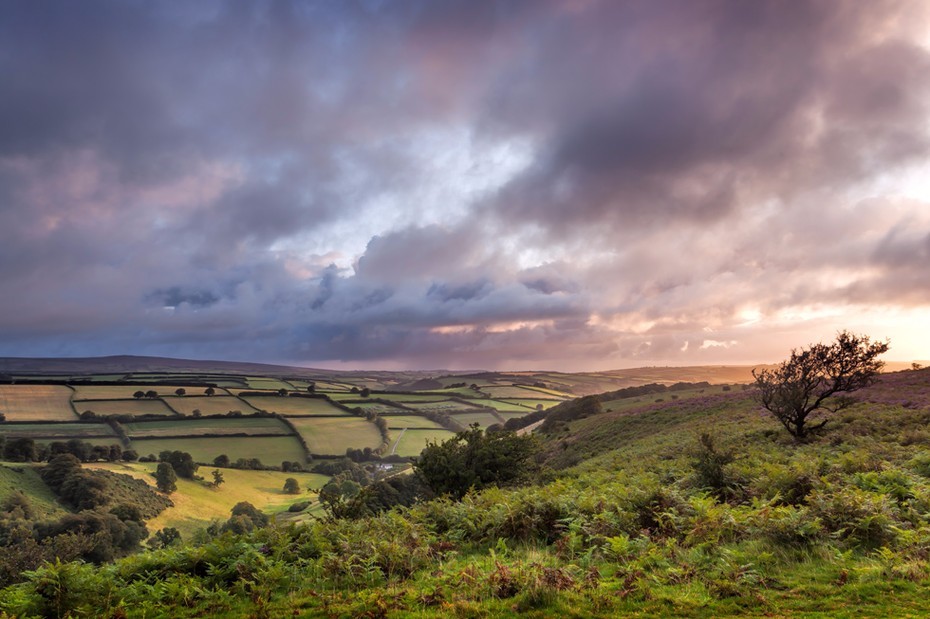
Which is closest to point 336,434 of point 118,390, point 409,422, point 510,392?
point 409,422

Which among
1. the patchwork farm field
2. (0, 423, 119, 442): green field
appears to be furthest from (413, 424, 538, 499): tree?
the patchwork farm field

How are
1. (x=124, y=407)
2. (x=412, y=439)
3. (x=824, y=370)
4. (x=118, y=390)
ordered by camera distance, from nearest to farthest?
1. (x=824, y=370)
2. (x=412, y=439)
3. (x=124, y=407)
4. (x=118, y=390)

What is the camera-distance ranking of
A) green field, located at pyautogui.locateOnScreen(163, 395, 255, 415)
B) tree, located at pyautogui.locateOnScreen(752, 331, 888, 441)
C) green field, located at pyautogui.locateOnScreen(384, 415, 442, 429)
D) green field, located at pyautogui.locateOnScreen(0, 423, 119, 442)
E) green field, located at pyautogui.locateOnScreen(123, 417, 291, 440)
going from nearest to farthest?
1. tree, located at pyautogui.locateOnScreen(752, 331, 888, 441)
2. green field, located at pyautogui.locateOnScreen(0, 423, 119, 442)
3. green field, located at pyautogui.locateOnScreen(123, 417, 291, 440)
4. green field, located at pyautogui.locateOnScreen(163, 395, 255, 415)
5. green field, located at pyautogui.locateOnScreen(384, 415, 442, 429)

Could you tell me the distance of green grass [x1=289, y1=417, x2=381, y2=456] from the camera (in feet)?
298

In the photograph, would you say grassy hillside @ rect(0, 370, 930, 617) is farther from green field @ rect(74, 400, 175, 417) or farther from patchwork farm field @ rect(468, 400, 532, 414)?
green field @ rect(74, 400, 175, 417)

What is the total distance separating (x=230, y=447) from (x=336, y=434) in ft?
67.9

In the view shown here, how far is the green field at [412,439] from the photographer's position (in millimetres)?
90625

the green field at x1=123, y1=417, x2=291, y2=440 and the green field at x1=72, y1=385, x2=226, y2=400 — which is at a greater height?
the green field at x1=72, y1=385, x2=226, y2=400

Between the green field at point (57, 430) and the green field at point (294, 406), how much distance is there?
31723mm

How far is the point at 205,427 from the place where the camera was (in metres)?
94.2

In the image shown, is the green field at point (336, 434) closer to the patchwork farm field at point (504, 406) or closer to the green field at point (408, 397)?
the green field at point (408, 397)

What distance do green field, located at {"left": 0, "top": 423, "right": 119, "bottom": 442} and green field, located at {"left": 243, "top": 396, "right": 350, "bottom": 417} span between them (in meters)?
31.7

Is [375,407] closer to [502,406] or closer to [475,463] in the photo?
[502,406]

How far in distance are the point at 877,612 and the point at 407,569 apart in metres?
9.13
